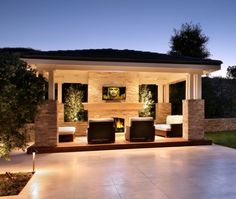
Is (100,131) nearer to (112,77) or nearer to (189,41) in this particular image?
(112,77)

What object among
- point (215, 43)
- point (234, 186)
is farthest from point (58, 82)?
point (215, 43)

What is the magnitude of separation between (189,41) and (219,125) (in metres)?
9.77

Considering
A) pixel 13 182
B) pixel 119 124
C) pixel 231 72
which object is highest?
pixel 231 72

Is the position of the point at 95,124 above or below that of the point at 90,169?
above

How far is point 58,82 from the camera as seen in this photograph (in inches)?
650

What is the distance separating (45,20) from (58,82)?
16.0 feet

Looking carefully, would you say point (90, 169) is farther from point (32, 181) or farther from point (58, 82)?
point (58, 82)

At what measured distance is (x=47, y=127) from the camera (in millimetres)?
10906

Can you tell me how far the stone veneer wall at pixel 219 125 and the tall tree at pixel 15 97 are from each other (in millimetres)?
13821

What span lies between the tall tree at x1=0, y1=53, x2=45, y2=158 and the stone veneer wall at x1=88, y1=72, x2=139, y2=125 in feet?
30.0

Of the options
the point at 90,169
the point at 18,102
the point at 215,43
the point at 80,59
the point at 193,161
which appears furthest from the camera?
the point at 215,43

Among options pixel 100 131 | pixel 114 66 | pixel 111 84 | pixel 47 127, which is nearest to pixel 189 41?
pixel 111 84

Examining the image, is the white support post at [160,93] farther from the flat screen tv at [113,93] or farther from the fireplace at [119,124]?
the fireplace at [119,124]

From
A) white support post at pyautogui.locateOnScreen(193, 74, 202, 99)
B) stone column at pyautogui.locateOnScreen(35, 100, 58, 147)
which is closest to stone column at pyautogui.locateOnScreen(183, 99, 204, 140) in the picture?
white support post at pyautogui.locateOnScreen(193, 74, 202, 99)
